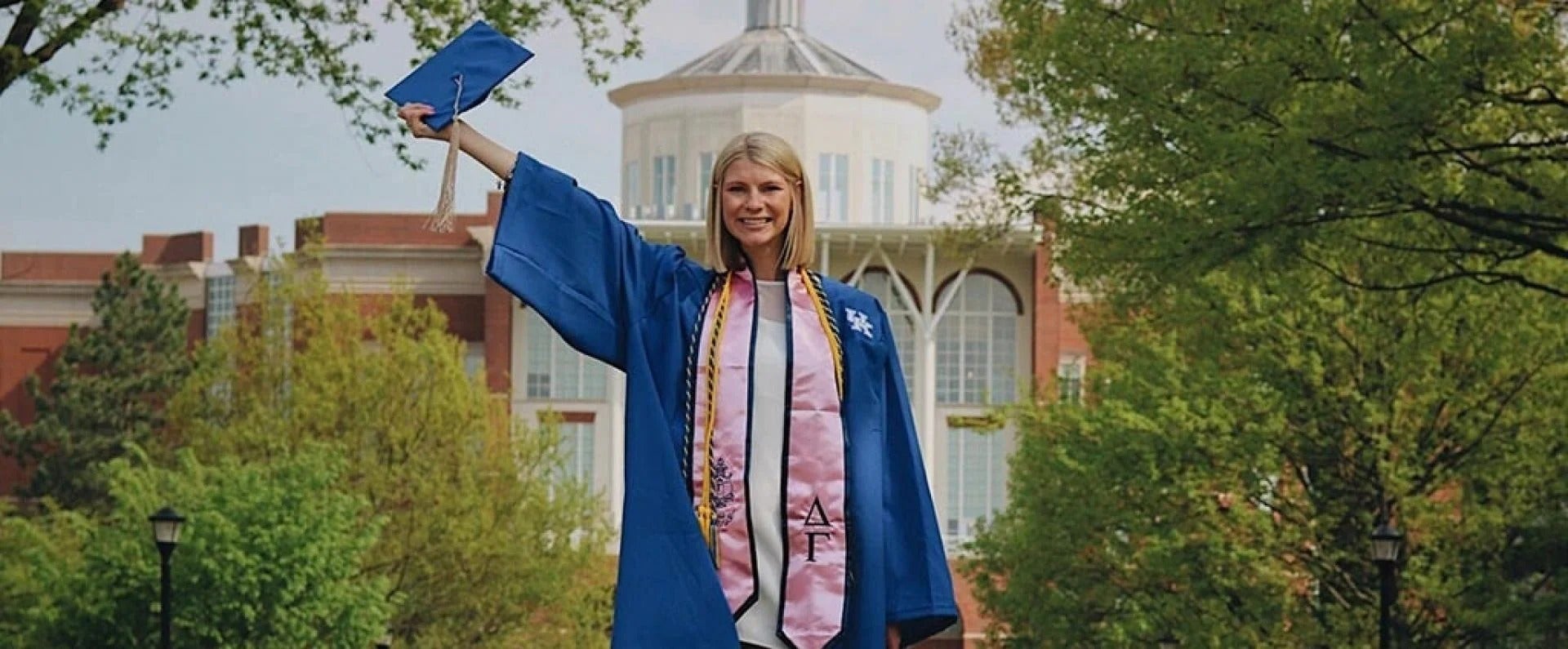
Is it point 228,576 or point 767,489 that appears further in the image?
point 228,576

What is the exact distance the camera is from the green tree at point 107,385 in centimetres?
7350

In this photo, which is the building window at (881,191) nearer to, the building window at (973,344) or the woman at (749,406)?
the building window at (973,344)

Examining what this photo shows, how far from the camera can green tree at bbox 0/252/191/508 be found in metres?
73.5

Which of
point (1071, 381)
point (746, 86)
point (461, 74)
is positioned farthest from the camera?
point (746, 86)

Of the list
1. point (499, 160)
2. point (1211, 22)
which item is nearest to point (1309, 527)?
point (1211, 22)

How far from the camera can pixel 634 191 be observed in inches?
2881

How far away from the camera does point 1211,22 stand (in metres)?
21.8

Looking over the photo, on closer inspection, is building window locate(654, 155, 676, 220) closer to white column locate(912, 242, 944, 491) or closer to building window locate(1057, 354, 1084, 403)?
white column locate(912, 242, 944, 491)

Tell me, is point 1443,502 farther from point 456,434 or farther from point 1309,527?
point 456,434

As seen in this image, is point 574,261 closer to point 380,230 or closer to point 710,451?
point 710,451

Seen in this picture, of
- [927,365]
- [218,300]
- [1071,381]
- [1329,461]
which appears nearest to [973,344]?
[927,365]

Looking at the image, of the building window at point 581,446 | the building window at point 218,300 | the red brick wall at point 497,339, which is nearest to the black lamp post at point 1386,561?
the red brick wall at point 497,339

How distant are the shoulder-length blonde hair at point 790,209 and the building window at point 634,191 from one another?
64939 mm

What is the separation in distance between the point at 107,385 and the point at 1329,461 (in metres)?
44.6
